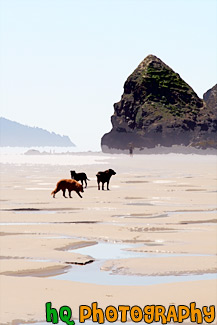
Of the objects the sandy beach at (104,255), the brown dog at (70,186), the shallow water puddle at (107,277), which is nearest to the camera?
the sandy beach at (104,255)

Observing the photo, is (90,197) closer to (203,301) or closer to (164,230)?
(164,230)

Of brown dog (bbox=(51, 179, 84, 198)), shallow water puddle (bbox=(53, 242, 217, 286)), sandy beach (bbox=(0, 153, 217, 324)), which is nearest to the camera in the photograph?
sandy beach (bbox=(0, 153, 217, 324))

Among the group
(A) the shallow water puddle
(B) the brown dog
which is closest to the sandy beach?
(A) the shallow water puddle

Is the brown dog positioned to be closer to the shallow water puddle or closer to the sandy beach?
the sandy beach

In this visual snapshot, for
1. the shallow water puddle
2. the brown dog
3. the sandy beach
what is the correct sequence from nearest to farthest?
1. the sandy beach
2. the shallow water puddle
3. the brown dog

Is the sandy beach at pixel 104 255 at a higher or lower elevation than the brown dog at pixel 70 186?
lower

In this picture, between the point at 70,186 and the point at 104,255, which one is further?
the point at 70,186

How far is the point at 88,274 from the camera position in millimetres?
10125

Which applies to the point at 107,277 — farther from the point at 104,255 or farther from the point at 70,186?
the point at 70,186

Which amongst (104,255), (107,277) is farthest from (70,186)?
(107,277)

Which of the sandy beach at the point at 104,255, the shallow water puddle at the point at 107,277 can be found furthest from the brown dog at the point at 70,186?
the shallow water puddle at the point at 107,277

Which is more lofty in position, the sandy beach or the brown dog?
the brown dog

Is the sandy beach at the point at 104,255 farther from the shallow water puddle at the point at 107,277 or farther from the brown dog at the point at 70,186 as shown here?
the brown dog at the point at 70,186

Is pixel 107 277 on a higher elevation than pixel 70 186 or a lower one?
lower
